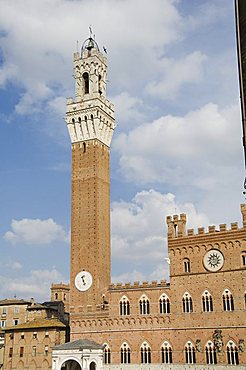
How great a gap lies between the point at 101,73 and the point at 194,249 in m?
22.8

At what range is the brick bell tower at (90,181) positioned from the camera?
4678 centimetres

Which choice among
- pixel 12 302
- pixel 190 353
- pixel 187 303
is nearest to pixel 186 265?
pixel 187 303

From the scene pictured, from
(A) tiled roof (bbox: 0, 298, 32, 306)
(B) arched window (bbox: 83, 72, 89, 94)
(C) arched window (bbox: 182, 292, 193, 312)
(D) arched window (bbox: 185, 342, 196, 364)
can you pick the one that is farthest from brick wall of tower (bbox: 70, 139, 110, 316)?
(A) tiled roof (bbox: 0, 298, 32, 306)

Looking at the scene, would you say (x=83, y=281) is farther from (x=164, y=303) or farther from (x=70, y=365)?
(x=164, y=303)

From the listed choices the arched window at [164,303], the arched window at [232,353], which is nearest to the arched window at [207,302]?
the arched window at [232,353]

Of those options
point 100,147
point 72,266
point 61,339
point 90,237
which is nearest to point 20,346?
point 61,339

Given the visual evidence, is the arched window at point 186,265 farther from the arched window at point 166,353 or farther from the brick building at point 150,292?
the arched window at point 166,353

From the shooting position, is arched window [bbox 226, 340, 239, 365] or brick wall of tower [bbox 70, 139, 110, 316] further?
brick wall of tower [bbox 70, 139, 110, 316]

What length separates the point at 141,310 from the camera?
145 feet

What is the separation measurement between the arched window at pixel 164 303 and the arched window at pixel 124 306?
3216 millimetres

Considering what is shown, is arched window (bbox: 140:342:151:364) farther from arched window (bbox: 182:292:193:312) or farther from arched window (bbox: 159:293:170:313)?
arched window (bbox: 182:292:193:312)

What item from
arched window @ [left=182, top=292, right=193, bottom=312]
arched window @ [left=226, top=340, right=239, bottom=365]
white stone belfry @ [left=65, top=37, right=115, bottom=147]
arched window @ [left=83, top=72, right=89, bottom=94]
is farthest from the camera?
arched window @ [left=83, top=72, right=89, bottom=94]

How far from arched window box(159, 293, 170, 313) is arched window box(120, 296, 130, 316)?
3216 mm

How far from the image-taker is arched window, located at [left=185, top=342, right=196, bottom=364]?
4091cm
